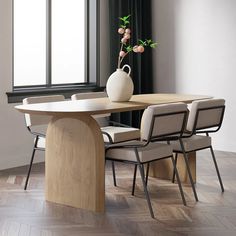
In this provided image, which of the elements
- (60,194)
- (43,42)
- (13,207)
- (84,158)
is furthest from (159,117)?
(43,42)

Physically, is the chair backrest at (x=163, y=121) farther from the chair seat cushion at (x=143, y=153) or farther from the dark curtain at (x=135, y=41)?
the dark curtain at (x=135, y=41)

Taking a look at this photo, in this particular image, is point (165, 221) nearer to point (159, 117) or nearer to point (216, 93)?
point (159, 117)

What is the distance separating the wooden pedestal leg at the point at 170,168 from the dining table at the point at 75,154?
862mm

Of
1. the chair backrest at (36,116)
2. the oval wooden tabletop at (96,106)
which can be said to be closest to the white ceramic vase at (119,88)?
the oval wooden tabletop at (96,106)

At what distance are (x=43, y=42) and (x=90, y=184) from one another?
2847 mm

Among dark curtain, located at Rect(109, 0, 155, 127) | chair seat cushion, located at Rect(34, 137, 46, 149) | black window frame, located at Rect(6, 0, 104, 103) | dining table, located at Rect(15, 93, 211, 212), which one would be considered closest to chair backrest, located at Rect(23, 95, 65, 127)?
chair seat cushion, located at Rect(34, 137, 46, 149)

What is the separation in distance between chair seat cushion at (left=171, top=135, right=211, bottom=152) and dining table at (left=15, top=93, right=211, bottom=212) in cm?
45

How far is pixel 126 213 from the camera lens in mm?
4656

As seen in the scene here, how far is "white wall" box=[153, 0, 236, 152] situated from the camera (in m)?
7.36

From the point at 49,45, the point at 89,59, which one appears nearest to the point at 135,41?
the point at 89,59

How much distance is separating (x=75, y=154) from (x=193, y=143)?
42.2 inches

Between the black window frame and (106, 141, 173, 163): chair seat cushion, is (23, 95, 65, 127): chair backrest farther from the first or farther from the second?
the black window frame

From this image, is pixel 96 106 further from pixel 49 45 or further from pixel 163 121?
pixel 49 45

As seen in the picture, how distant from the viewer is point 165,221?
14.6 feet
